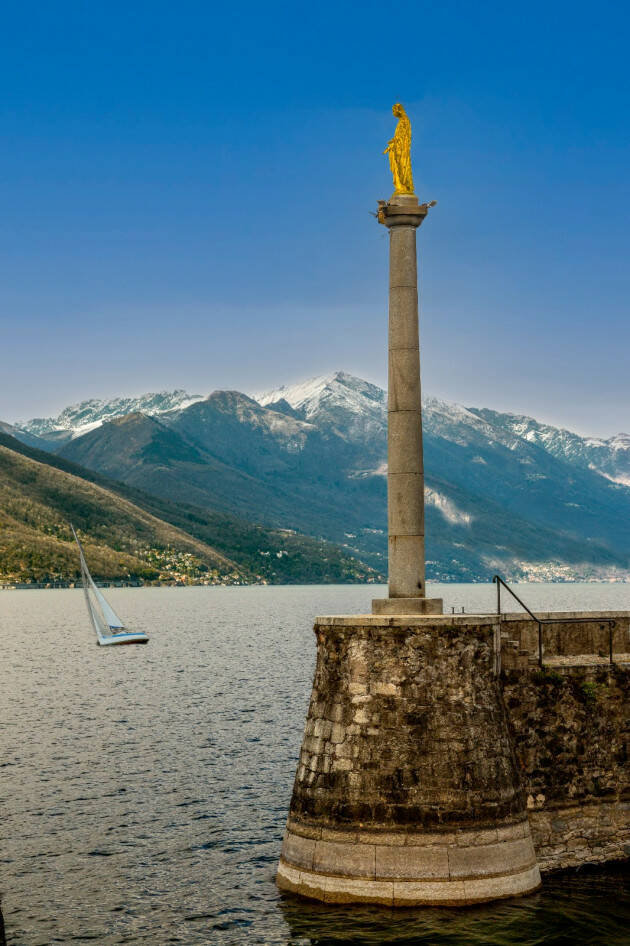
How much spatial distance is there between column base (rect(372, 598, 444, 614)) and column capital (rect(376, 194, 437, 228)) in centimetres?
985

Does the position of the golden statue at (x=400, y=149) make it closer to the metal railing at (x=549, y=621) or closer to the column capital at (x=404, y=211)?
the column capital at (x=404, y=211)

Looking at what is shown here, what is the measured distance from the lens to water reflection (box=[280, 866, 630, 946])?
76.9 feet

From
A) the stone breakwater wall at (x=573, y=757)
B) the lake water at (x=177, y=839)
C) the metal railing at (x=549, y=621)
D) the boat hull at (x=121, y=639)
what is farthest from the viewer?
the boat hull at (x=121, y=639)

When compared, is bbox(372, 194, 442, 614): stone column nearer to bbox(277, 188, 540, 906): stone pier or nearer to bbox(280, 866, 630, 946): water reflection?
bbox(277, 188, 540, 906): stone pier

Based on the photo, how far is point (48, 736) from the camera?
61.1 metres

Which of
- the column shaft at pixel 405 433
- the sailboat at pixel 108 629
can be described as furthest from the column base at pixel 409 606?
the sailboat at pixel 108 629

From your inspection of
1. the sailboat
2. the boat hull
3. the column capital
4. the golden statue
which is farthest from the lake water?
the sailboat

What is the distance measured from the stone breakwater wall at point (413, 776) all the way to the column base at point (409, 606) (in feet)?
5.94

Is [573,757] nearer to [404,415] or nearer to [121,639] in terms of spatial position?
[404,415]

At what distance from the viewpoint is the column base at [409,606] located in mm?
27766

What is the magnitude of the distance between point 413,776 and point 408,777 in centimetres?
12

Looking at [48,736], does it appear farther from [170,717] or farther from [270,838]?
[270,838]

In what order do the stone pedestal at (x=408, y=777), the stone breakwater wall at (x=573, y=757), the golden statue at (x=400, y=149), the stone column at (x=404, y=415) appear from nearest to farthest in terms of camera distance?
the stone pedestal at (x=408, y=777) → the stone breakwater wall at (x=573, y=757) → the stone column at (x=404, y=415) → the golden statue at (x=400, y=149)

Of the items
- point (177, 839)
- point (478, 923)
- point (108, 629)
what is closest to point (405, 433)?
point (478, 923)
